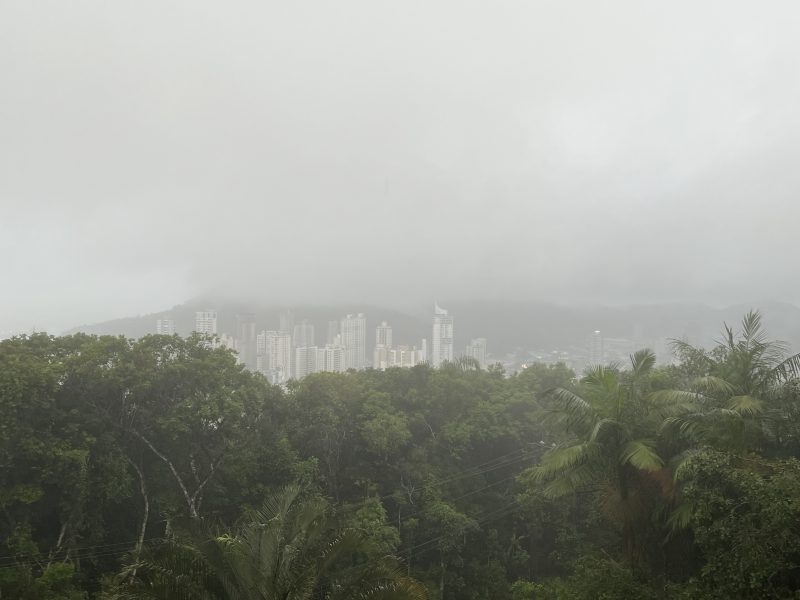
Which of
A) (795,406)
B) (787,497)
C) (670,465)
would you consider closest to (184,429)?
(670,465)

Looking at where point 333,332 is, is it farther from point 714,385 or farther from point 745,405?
point 745,405

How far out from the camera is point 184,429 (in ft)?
38.4

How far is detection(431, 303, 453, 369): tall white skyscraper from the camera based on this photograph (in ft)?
175

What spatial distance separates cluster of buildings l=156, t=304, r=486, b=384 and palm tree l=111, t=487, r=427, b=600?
110ft

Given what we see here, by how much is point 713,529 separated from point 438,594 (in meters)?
8.27

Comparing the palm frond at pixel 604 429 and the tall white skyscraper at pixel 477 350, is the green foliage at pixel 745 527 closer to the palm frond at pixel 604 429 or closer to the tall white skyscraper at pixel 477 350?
the palm frond at pixel 604 429

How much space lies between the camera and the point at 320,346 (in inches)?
1983

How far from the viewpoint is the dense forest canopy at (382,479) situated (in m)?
5.93

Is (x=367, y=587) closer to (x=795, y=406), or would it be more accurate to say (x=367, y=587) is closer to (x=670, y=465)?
(x=670, y=465)

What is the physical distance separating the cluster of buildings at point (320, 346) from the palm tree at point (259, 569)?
110ft

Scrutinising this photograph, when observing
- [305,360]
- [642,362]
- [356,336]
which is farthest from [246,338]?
[642,362]

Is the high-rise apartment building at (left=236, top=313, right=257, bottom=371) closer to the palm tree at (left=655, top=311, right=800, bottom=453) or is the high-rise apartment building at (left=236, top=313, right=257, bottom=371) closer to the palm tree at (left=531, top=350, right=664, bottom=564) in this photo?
the palm tree at (left=531, top=350, right=664, bottom=564)

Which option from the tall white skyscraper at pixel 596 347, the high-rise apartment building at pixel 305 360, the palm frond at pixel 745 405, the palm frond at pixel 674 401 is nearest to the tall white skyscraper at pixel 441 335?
the high-rise apartment building at pixel 305 360

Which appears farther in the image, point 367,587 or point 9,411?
point 9,411
